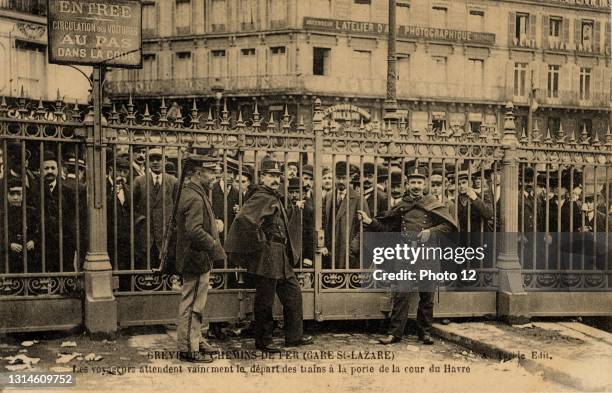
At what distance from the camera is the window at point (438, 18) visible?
1791 cm

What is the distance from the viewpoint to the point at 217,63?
865 inches

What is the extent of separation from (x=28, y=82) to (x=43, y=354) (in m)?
6.97

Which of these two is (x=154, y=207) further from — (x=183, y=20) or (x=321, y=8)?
(x=183, y=20)

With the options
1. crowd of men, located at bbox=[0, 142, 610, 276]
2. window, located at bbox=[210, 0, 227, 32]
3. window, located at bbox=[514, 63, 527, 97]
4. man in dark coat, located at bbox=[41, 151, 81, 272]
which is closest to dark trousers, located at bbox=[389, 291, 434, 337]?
crowd of men, located at bbox=[0, 142, 610, 276]

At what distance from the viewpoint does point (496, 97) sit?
819 inches

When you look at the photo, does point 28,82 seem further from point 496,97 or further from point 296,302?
point 496,97

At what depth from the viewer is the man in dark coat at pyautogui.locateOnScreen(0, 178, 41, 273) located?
619 centimetres

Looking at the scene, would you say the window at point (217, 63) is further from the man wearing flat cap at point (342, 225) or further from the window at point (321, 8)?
the man wearing flat cap at point (342, 225)

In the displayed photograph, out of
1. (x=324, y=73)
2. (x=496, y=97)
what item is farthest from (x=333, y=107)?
(x=496, y=97)

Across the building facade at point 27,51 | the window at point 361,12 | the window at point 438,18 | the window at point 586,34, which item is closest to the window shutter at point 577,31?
the window at point 586,34

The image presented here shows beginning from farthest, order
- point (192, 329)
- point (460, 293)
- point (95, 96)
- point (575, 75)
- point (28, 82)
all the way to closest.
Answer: point (575, 75), point (28, 82), point (460, 293), point (95, 96), point (192, 329)

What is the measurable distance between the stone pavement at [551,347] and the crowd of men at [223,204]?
35.7 inches

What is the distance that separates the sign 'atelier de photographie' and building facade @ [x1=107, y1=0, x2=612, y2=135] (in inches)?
443

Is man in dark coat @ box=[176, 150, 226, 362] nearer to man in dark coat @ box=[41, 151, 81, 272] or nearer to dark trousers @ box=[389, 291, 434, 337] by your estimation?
man in dark coat @ box=[41, 151, 81, 272]
